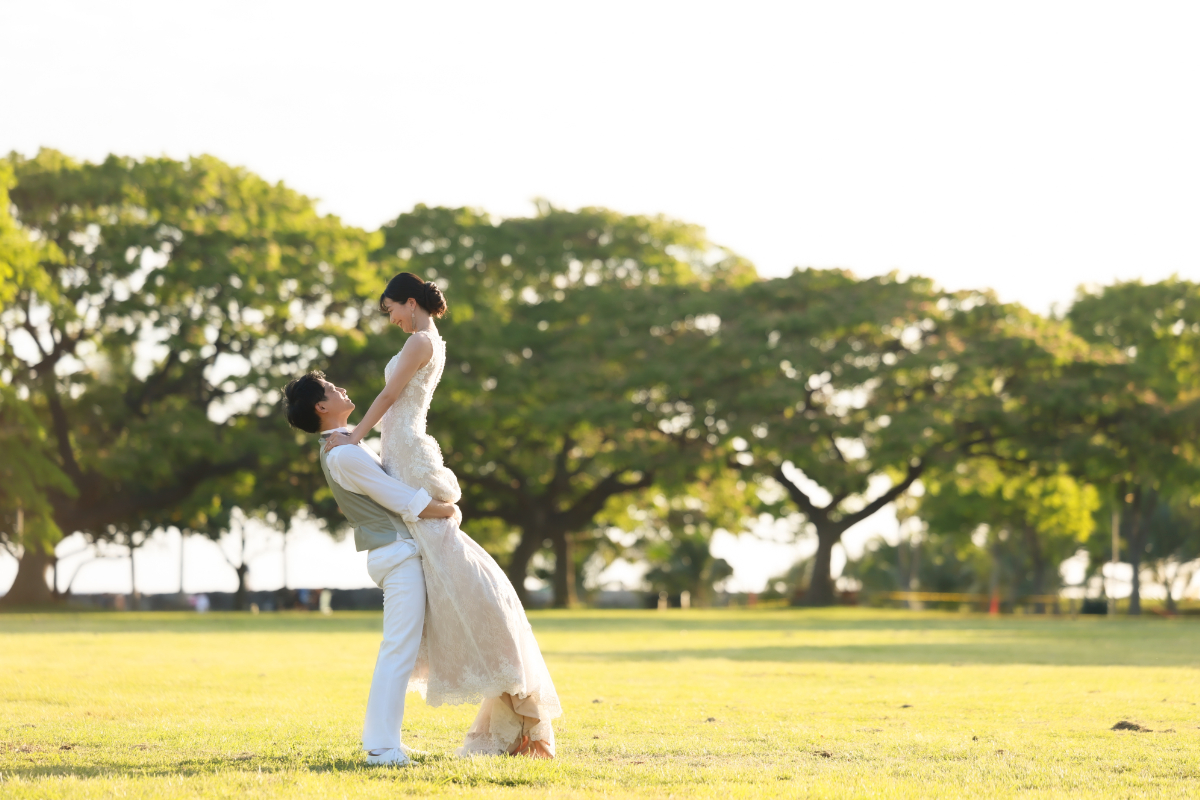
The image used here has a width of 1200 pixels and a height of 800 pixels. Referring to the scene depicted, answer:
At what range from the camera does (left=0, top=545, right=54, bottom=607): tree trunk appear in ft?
127

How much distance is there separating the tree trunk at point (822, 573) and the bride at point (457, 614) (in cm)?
3588

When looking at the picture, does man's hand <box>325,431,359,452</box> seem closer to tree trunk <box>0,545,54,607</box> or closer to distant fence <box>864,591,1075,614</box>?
tree trunk <box>0,545,54,607</box>

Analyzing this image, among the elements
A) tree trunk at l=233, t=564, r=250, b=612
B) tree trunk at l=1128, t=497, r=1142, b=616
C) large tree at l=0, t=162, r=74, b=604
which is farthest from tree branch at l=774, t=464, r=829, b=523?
tree trunk at l=233, t=564, r=250, b=612

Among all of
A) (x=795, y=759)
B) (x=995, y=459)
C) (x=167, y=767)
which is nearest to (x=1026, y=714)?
(x=795, y=759)

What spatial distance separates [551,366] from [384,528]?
33.7 metres

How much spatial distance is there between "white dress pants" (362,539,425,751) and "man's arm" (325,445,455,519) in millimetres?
214

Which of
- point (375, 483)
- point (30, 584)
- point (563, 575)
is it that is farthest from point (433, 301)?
point (563, 575)

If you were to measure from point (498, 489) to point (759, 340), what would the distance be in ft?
36.0

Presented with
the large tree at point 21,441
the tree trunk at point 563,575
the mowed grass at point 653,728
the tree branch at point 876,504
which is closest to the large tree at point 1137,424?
the tree branch at point 876,504

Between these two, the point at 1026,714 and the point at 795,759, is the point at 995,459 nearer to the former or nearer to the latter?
the point at 1026,714

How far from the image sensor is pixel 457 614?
6.07 meters

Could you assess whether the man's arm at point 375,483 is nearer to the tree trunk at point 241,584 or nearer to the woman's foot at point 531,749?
the woman's foot at point 531,749

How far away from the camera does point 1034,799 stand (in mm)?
4992

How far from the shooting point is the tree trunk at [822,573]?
4138 cm
